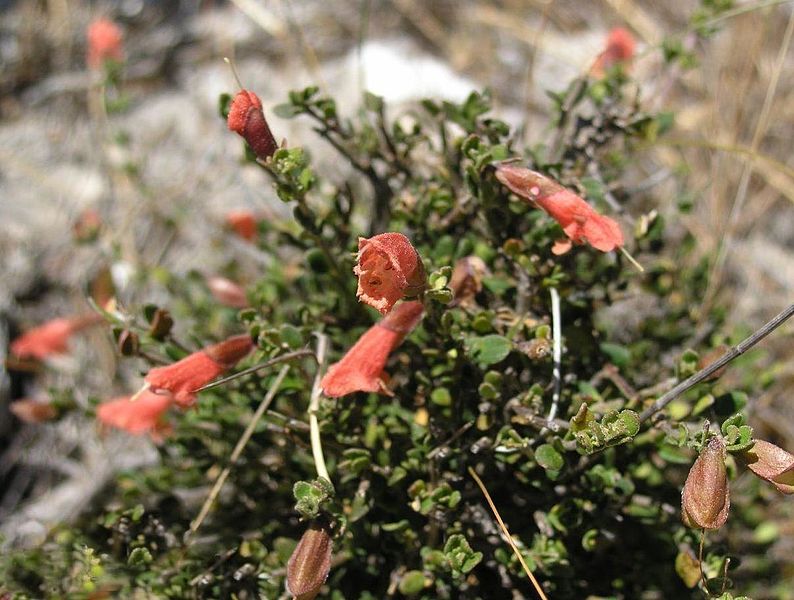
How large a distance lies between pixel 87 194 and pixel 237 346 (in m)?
2.09

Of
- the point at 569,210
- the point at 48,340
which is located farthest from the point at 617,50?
the point at 48,340

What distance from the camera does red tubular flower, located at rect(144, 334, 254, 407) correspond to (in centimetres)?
153

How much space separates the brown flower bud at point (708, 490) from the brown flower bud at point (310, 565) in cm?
58

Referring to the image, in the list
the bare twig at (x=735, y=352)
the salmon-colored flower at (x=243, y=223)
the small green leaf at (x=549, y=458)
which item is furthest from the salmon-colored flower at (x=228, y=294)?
the bare twig at (x=735, y=352)

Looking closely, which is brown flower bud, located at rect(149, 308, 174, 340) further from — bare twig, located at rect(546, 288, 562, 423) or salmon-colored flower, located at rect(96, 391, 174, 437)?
bare twig, located at rect(546, 288, 562, 423)

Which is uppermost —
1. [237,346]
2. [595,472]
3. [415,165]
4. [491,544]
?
[415,165]

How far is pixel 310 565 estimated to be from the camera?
4.36 feet

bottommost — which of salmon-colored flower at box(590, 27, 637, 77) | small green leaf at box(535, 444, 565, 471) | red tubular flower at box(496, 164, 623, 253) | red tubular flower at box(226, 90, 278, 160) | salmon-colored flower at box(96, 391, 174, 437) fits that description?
salmon-colored flower at box(96, 391, 174, 437)

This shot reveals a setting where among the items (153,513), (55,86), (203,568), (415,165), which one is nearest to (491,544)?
(203,568)

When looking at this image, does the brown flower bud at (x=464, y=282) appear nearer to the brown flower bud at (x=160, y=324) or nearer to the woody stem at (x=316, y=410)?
the woody stem at (x=316, y=410)

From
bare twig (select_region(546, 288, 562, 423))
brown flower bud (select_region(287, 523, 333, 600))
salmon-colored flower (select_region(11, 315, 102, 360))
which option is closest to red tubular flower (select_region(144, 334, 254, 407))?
brown flower bud (select_region(287, 523, 333, 600))

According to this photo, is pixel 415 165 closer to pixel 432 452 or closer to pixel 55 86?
pixel 432 452

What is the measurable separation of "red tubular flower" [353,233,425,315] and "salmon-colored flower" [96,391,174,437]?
843mm

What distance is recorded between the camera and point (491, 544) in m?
1.62
